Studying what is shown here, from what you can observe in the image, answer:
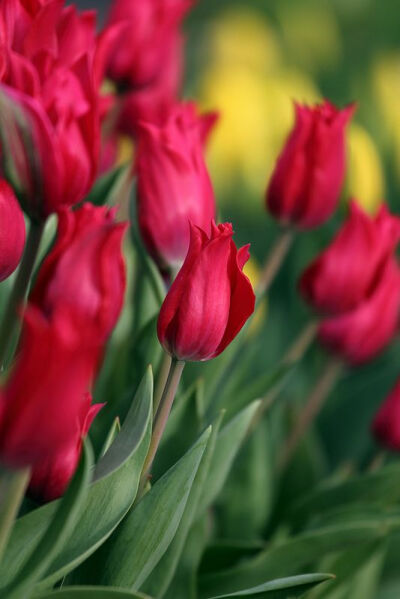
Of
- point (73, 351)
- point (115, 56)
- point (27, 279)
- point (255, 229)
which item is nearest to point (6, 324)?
point (27, 279)

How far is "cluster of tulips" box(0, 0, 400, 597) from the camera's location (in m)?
0.23

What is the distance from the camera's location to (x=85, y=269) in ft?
0.97

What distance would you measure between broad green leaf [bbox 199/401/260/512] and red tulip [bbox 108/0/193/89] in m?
0.22

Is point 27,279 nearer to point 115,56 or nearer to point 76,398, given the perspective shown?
point 76,398

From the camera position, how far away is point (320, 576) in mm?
340

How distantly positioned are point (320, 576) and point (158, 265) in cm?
16

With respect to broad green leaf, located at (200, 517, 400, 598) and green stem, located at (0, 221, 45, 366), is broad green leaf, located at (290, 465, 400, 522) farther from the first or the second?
green stem, located at (0, 221, 45, 366)

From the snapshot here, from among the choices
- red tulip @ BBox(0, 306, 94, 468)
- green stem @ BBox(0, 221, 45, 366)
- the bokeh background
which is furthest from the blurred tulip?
red tulip @ BBox(0, 306, 94, 468)

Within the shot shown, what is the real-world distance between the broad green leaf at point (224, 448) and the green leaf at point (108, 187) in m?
0.14

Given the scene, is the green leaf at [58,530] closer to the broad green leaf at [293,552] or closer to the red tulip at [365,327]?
the broad green leaf at [293,552]

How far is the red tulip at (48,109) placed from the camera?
32 cm

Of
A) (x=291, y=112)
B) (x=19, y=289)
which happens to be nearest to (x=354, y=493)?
(x=19, y=289)

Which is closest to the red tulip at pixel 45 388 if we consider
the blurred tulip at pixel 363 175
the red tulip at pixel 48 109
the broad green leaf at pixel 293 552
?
the red tulip at pixel 48 109

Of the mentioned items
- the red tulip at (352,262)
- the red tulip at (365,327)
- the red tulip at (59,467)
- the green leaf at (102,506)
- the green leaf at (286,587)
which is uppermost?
the red tulip at (59,467)
